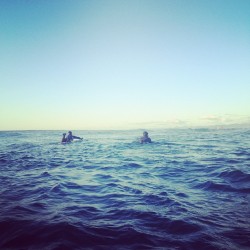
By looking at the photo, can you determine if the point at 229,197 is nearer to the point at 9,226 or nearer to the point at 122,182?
the point at 122,182

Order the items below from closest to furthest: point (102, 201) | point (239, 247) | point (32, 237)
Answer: point (239, 247)
point (32, 237)
point (102, 201)

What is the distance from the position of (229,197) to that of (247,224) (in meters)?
2.01

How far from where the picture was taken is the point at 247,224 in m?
4.87

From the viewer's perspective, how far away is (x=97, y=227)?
193 inches

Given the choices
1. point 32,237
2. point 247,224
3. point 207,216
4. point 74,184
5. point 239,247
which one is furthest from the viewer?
point 74,184

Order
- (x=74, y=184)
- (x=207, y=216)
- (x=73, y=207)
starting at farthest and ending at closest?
(x=74, y=184) < (x=73, y=207) < (x=207, y=216)

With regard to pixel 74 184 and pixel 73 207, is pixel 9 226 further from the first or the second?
pixel 74 184

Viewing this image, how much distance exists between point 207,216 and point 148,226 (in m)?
1.62

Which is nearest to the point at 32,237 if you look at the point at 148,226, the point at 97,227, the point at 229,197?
the point at 97,227

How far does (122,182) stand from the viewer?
30.0 ft

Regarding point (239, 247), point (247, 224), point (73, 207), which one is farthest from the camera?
point (73, 207)

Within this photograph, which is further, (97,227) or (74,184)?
(74,184)

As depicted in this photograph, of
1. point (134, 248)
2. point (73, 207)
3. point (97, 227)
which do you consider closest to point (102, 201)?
point (73, 207)

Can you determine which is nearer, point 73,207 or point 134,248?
point 134,248
